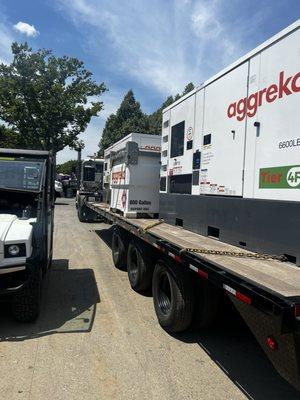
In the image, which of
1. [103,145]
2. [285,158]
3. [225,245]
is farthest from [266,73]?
[103,145]

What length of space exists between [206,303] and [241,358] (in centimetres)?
65

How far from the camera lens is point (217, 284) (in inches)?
140

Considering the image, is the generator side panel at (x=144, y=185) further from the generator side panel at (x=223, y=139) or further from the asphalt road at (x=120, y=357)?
the generator side panel at (x=223, y=139)

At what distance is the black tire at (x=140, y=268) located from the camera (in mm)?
6398

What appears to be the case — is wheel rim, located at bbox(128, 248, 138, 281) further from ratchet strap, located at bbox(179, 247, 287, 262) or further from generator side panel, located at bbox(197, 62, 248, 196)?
ratchet strap, located at bbox(179, 247, 287, 262)

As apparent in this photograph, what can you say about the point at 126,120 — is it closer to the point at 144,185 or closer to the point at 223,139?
the point at 144,185

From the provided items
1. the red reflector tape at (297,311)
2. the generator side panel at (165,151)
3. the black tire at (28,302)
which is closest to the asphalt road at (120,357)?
the black tire at (28,302)

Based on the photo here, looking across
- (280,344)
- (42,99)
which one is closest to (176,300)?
(280,344)

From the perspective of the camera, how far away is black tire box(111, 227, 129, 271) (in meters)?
8.11

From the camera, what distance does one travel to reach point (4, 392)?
11.7 ft

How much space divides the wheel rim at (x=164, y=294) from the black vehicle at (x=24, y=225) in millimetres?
1504

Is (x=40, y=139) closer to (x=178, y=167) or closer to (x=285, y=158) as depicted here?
(x=178, y=167)

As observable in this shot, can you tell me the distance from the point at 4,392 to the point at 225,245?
2673 mm

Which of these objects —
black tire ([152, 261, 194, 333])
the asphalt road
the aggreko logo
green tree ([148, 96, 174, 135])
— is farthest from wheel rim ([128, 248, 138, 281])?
green tree ([148, 96, 174, 135])
